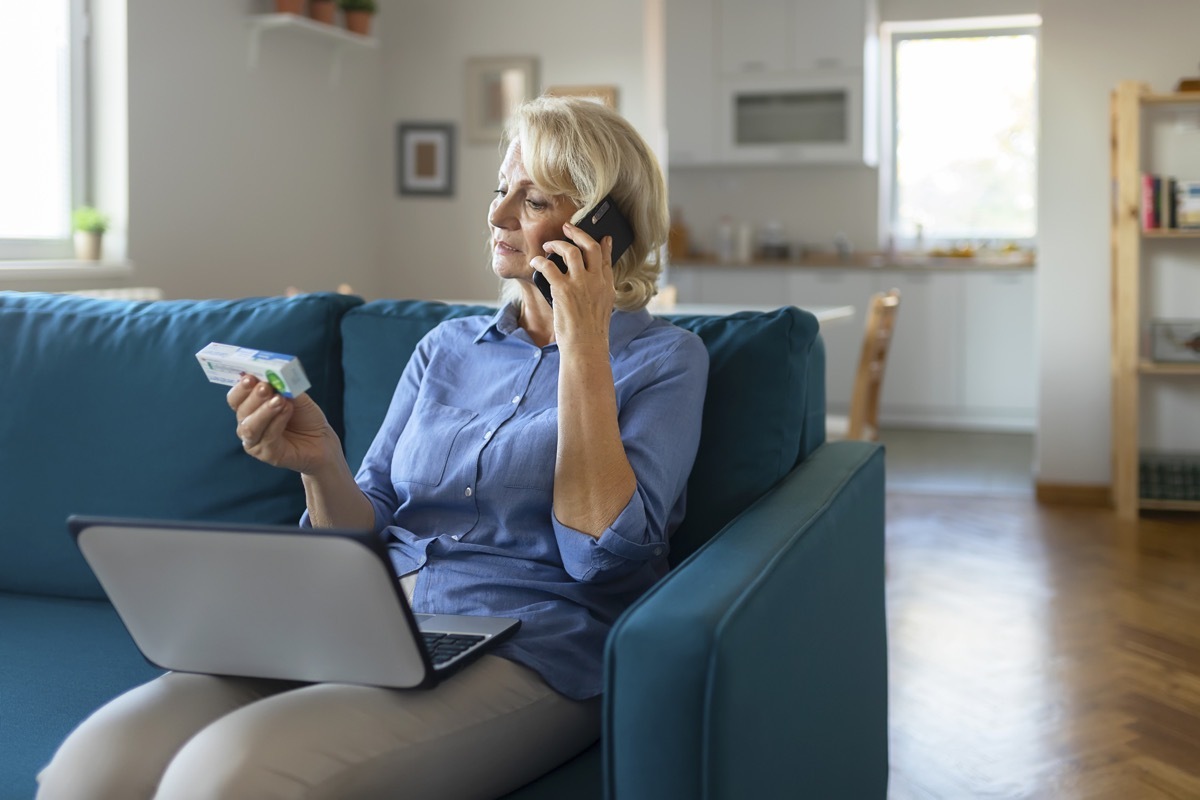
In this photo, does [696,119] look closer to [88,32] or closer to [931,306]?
[931,306]

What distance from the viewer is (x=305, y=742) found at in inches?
46.0

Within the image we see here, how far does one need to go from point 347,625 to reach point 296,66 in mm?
5193

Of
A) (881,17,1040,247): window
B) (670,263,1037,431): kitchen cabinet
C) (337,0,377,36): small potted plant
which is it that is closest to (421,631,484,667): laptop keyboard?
(337,0,377,36): small potted plant

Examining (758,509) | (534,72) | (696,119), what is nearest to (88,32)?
(534,72)

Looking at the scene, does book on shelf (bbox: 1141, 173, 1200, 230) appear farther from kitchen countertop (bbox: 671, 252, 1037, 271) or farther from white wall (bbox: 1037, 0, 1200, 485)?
kitchen countertop (bbox: 671, 252, 1037, 271)

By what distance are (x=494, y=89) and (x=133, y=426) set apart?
5115 millimetres

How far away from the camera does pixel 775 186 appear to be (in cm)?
771

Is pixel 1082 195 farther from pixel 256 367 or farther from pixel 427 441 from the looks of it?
pixel 256 367

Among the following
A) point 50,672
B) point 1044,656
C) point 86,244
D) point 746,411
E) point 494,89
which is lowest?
point 1044,656

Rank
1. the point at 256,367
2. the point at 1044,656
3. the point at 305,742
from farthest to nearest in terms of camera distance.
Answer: the point at 1044,656 → the point at 256,367 → the point at 305,742

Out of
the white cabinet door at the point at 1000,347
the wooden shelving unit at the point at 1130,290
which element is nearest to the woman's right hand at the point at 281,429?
the wooden shelving unit at the point at 1130,290

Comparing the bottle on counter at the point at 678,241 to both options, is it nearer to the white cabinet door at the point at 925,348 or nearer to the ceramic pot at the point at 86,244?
the white cabinet door at the point at 925,348

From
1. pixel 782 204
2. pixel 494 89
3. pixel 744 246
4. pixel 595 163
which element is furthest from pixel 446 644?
pixel 782 204

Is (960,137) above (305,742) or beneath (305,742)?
above
